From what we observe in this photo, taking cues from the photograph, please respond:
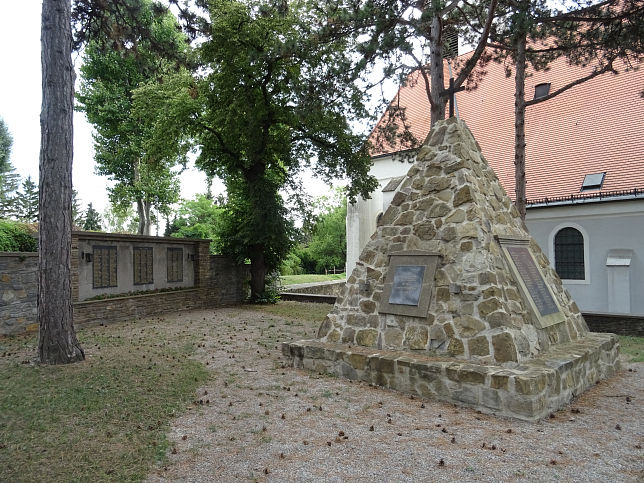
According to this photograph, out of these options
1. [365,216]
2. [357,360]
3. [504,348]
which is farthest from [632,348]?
[365,216]

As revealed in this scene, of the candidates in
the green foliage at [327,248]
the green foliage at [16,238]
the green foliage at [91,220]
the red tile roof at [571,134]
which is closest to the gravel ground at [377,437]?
the green foliage at [16,238]

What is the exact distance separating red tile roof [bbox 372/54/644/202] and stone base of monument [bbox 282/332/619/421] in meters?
9.67

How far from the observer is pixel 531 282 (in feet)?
21.1

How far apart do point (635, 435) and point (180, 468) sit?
4.47 meters

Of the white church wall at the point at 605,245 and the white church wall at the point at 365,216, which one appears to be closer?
the white church wall at the point at 605,245

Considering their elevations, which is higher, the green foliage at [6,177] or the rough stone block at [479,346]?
the green foliage at [6,177]

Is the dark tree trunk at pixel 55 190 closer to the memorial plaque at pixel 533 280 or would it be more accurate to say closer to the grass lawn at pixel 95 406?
the grass lawn at pixel 95 406

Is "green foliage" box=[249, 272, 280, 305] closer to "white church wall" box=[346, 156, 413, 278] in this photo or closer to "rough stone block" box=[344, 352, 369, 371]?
"white church wall" box=[346, 156, 413, 278]

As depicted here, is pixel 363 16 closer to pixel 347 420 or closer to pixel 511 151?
pixel 347 420

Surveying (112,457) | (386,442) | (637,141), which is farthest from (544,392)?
(637,141)

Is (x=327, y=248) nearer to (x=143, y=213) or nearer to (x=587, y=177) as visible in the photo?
(x=143, y=213)

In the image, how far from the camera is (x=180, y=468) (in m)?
3.65

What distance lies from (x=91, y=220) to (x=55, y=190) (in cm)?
5244

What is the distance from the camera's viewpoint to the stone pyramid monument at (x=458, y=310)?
5277 millimetres
